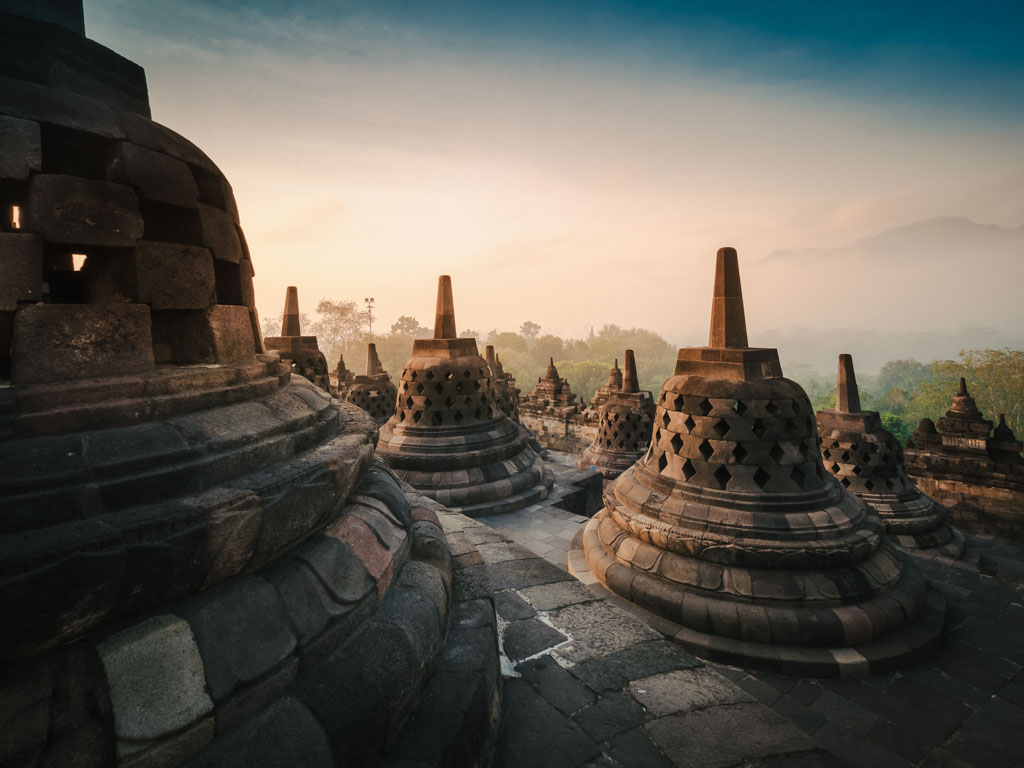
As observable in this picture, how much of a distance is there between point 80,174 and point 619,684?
2921mm

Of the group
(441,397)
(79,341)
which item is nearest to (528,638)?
(79,341)

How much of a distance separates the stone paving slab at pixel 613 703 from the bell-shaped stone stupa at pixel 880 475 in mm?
5628

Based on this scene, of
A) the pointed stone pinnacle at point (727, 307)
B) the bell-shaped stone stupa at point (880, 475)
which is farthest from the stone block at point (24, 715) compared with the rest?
the bell-shaped stone stupa at point (880, 475)

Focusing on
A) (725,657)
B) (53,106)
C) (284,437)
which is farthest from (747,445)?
(53,106)

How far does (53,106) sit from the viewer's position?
1.65m

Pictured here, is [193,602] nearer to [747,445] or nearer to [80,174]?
[80,174]

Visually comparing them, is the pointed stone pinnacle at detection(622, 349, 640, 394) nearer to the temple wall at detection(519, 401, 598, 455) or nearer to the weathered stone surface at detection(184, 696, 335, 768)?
the temple wall at detection(519, 401, 598, 455)

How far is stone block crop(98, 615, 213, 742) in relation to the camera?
1148 millimetres

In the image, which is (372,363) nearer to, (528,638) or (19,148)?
(528,638)

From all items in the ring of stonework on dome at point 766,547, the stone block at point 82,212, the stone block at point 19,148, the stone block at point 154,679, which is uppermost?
the stone block at point 19,148

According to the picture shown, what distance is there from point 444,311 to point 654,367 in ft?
318

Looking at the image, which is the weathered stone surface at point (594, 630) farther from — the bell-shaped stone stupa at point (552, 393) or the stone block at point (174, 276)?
the bell-shaped stone stupa at point (552, 393)

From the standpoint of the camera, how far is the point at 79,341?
1604 mm

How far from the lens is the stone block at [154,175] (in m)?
1.78
